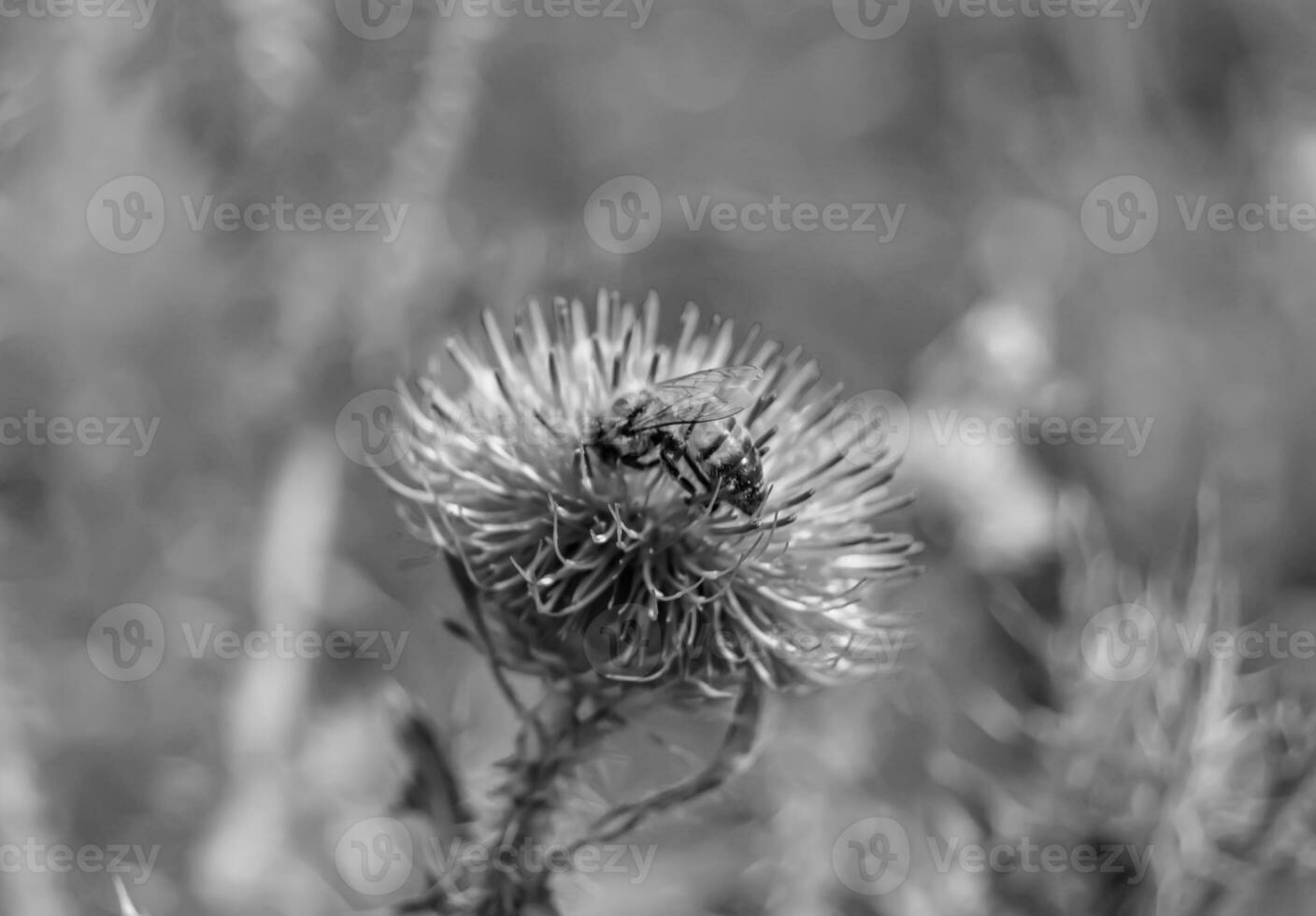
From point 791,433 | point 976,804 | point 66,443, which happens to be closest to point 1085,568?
point 976,804

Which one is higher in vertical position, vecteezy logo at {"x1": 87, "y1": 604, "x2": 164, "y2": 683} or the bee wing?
the bee wing

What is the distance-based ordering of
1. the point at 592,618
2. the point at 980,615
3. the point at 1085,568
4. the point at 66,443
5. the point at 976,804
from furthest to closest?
the point at 980,615
the point at 66,443
the point at 1085,568
the point at 976,804
the point at 592,618

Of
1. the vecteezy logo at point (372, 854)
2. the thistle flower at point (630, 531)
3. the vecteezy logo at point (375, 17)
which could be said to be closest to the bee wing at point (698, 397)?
the thistle flower at point (630, 531)

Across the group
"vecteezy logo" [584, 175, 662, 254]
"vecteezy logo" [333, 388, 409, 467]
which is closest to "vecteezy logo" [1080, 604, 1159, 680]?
"vecteezy logo" [333, 388, 409, 467]

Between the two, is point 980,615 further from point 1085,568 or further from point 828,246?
point 828,246

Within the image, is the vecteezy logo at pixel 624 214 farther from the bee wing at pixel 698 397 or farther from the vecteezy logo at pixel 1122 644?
the bee wing at pixel 698 397

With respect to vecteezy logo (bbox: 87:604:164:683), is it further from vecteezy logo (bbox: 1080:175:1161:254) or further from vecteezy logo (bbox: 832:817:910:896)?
vecteezy logo (bbox: 1080:175:1161:254)
